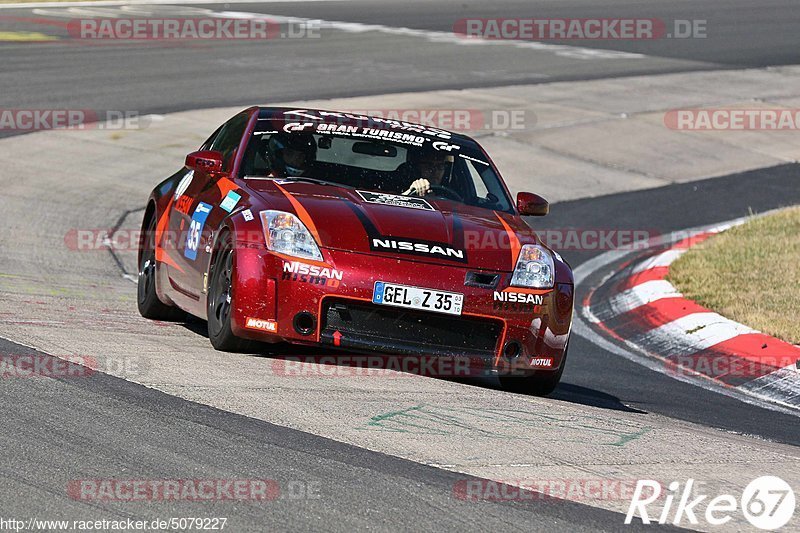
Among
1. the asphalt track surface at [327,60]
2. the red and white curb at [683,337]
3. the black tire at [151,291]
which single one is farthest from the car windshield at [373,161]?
the asphalt track surface at [327,60]

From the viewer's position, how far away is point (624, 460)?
5.30 metres

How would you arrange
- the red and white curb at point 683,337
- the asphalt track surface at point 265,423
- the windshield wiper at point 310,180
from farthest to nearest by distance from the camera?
the red and white curb at point 683,337
the windshield wiper at point 310,180
the asphalt track surface at point 265,423

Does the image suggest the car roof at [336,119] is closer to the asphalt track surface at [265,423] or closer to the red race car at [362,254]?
the red race car at [362,254]

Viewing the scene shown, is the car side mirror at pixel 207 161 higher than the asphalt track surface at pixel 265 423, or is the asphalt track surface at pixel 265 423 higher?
the car side mirror at pixel 207 161

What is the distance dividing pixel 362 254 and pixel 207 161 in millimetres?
1379

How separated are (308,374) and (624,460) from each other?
5.71ft

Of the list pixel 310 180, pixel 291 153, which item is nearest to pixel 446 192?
pixel 310 180

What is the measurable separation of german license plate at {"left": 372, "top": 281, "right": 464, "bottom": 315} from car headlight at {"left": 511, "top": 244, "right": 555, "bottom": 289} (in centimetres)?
37

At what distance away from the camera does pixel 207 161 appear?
7.62m

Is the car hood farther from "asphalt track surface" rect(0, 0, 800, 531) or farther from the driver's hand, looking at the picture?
"asphalt track surface" rect(0, 0, 800, 531)

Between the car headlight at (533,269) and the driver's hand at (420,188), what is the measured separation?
89cm

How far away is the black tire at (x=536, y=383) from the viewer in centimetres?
717

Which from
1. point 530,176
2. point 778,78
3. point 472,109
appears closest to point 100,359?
point 530,176

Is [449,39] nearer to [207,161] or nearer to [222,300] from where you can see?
[207,161]
